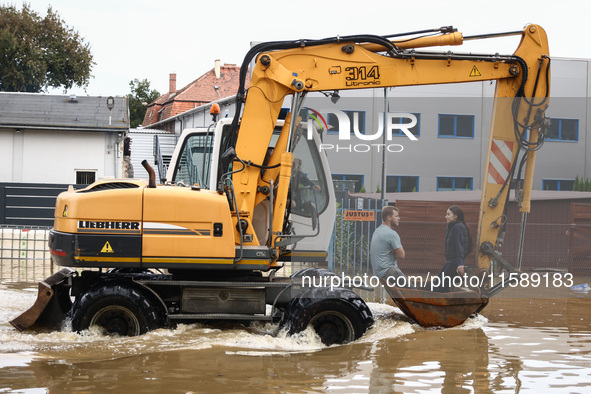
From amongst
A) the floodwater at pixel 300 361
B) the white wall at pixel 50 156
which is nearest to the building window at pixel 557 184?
the floodwater at pixel 300 361

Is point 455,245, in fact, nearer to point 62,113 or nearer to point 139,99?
point 62,113

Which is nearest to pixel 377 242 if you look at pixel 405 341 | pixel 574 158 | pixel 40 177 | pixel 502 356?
pixel 405 341

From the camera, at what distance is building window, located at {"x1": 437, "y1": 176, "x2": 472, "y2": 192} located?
33.0 feet

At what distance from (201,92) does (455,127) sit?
42.5 meters

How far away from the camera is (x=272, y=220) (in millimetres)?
9086

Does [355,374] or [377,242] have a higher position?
[377,242]

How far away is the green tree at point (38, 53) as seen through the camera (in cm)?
4862

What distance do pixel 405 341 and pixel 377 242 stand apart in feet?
4.09

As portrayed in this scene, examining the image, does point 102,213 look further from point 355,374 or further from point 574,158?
point 574,158

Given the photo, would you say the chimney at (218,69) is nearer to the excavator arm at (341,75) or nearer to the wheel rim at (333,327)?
the excavator arm at (341,75)

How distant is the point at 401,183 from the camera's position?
980 centimetres

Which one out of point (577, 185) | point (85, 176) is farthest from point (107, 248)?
point (85, 176)

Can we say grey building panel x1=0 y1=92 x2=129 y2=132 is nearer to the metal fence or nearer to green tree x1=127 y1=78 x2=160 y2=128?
the metal fence

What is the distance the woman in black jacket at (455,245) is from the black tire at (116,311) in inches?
143
